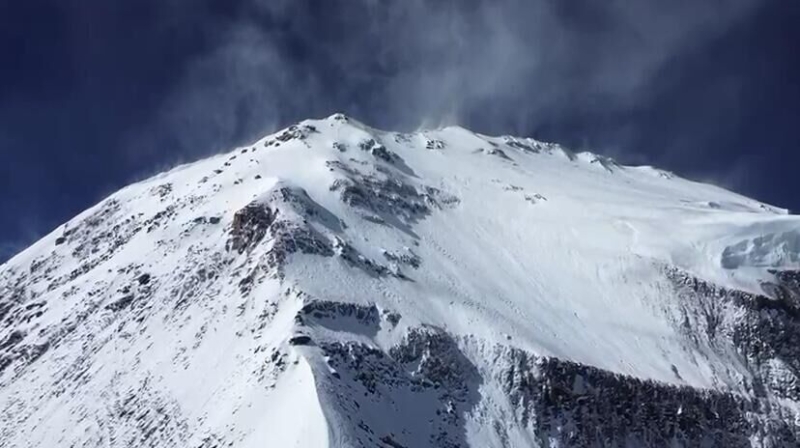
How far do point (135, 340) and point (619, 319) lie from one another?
156 ft

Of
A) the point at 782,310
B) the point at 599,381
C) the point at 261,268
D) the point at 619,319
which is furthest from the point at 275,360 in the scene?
the point at 782,310

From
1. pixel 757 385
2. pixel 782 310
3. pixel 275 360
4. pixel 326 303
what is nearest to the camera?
pixel 275 360

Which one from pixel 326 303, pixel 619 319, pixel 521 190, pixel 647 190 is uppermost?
pixel 647 190

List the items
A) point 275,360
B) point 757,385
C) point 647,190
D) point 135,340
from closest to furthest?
point 275,360 < point 135,340 < point 757,385 < point 647,190

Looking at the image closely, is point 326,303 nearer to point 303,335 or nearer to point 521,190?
point 303,335

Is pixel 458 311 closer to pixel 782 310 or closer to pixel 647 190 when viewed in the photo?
pixel 782 310

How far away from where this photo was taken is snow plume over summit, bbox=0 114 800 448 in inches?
2621

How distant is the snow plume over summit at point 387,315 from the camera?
6656 cm

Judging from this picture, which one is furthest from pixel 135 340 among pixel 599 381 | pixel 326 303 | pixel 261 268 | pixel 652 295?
pixel 652 295

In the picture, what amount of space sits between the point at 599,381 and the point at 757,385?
790 inches

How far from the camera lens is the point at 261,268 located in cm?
7844

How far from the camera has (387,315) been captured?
74938 mm

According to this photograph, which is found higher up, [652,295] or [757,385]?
[652,295]

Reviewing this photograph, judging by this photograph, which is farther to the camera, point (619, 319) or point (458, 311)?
point (619, 319)
